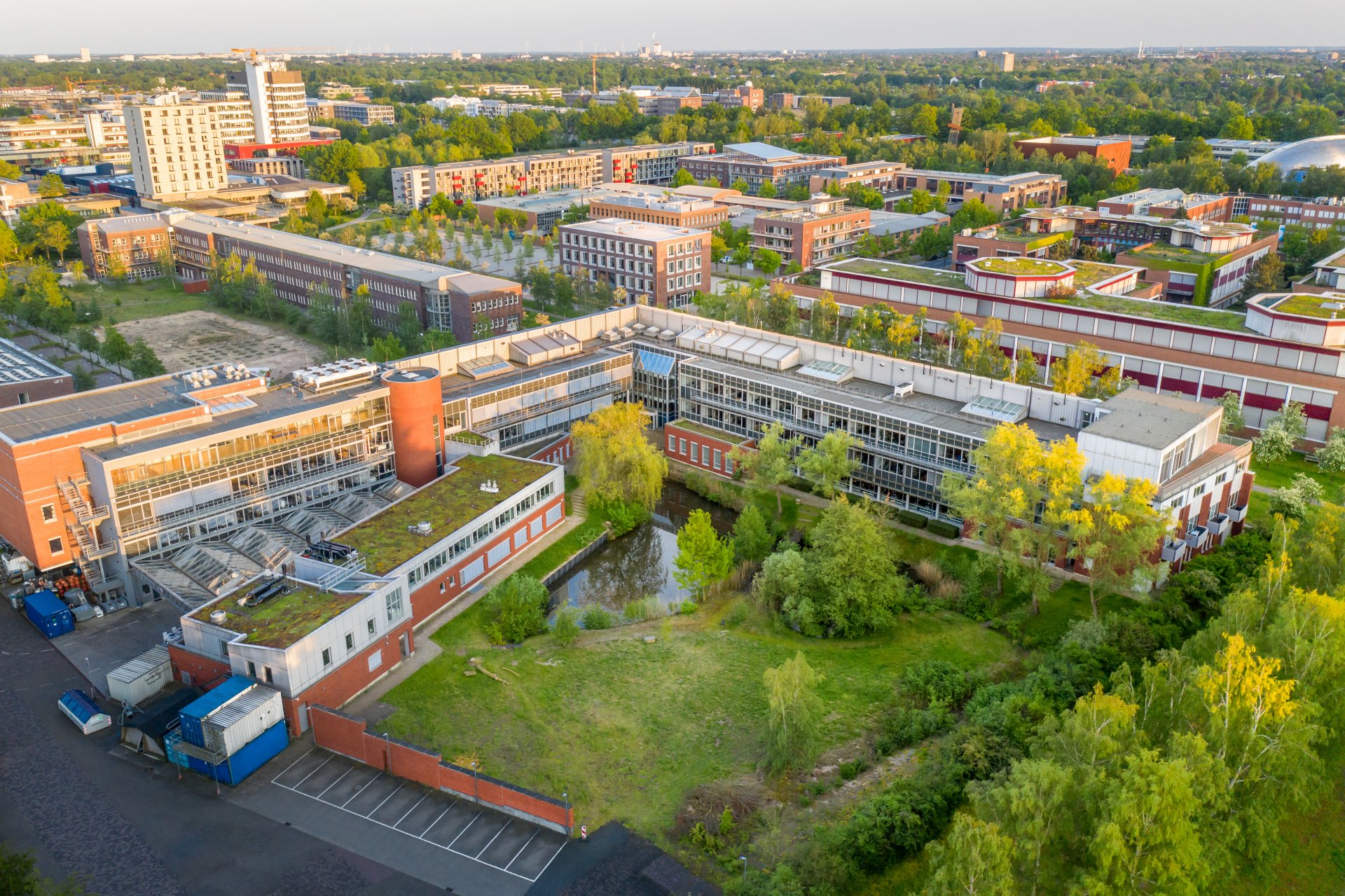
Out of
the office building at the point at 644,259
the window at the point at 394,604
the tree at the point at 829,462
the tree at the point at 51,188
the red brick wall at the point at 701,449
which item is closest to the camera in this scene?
the window at the point at 394,604

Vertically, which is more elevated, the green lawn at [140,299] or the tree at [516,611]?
the green lawn at [140,299]

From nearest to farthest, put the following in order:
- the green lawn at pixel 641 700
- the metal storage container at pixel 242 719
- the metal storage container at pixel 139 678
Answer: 1. the metal storage container at pixel 242 719
2. the green lawn at pixel 641 700
3. the metal storage container at pixel 139 678

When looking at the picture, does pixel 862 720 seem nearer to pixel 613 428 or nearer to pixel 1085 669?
pixel 1085 669

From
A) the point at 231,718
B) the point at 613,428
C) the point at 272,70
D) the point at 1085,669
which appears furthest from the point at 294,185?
the point at 1085,669

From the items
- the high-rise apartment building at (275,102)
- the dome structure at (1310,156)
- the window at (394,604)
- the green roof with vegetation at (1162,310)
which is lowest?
the window at (394,604)

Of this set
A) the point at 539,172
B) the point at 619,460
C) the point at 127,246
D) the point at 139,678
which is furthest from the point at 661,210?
the point at 139,678

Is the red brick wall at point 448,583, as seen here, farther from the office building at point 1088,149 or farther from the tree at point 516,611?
the office building at point 1088,149

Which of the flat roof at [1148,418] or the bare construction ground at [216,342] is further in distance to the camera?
the bare construction ground at [216,342]

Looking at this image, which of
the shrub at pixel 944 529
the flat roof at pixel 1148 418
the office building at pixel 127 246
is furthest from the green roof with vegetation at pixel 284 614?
the office building at pixel 127 246
